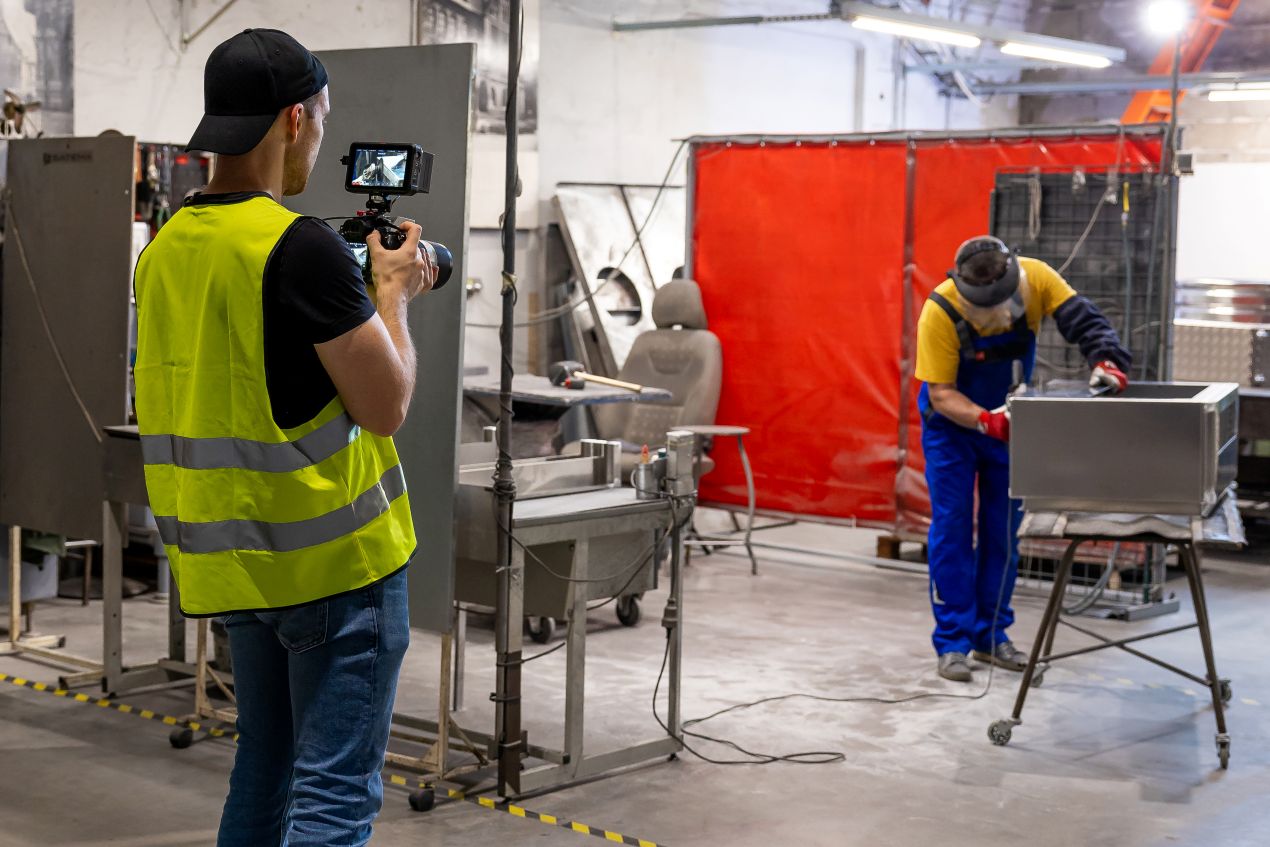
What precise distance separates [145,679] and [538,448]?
6.43 feet

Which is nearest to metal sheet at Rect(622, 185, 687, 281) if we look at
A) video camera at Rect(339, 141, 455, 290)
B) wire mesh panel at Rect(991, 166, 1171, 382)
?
wire mesh panel at Rect(991, 166, 1171, 382)

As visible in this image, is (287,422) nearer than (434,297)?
Yes

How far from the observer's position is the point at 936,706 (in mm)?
4727

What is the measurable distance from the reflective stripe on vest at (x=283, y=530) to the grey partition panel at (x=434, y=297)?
1538 millimetres

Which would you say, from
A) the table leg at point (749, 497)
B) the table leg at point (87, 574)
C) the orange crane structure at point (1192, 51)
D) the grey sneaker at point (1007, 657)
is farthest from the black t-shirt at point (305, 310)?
the orange crane structure at point (1192, 51)

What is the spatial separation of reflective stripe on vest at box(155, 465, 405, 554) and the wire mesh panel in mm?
4687

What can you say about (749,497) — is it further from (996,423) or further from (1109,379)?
(1109,379)

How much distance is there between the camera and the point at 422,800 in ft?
11.9

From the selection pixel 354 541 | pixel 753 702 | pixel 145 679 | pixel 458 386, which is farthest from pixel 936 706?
pixel 354 541

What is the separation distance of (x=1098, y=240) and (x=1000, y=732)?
266cm

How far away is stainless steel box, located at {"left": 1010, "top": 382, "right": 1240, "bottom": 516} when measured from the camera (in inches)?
156

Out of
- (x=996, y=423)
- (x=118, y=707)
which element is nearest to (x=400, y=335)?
(x=118, y=707)

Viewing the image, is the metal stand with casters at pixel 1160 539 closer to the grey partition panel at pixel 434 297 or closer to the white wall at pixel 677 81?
the grey partition panel at pixel 434 297

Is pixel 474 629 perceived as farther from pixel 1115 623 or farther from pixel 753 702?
pixel 1115 623
